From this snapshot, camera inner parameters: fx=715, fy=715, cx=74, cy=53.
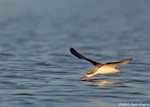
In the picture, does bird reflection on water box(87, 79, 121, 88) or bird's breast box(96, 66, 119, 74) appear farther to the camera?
bird reflection on water box(87, 79, 121, 88)

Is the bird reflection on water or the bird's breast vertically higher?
the bird's breast

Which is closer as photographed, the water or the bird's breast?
the water

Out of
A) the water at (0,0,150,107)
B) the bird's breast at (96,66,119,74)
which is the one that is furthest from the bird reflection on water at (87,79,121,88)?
the bird's breast at (96,66,119,74)

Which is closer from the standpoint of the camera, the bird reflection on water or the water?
the water

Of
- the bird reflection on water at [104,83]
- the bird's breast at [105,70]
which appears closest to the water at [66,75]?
the bird reflection on water at [104,83]

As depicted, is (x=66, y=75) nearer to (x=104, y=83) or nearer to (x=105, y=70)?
(x=104, y=83)

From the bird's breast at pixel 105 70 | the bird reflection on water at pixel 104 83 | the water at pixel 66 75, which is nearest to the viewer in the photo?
the water at pixel 66 75

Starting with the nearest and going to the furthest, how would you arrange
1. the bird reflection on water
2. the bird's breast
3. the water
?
1. the water
2. the bird's breast
3. the bird reflection on water

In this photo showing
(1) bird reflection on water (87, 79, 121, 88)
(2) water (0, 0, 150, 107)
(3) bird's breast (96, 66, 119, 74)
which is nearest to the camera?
(2) water (0, 0, 150, 107)

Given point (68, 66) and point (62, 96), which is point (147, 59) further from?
point (62, 96)

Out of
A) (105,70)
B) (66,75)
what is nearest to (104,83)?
(105,70)

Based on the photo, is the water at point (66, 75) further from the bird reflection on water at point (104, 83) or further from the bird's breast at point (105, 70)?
the bird's breast at point (105, 70)

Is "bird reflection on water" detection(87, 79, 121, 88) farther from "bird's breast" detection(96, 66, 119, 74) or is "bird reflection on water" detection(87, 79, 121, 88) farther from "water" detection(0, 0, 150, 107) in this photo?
"bird's breast" detection(96, 66, 119, 74)

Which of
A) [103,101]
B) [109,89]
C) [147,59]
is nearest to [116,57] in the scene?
[147,59]
